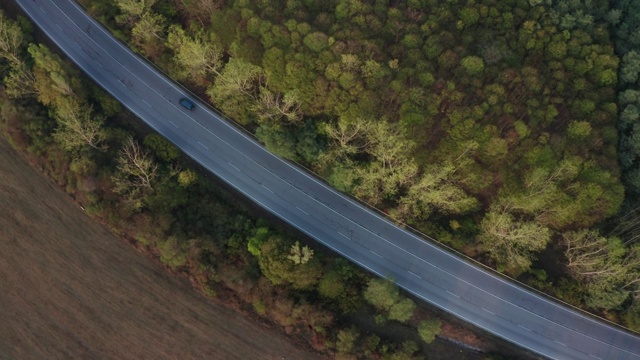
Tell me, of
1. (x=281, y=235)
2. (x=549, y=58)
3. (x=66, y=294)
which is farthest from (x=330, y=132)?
(x=66, y=294)

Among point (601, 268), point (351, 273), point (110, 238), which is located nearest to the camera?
point (601, 268)

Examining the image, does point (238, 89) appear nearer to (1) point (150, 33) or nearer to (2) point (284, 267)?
(1) point (150, 33)

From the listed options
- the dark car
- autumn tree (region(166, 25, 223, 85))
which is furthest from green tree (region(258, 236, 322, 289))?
autumn tree (region(166, 25, 223, 85))

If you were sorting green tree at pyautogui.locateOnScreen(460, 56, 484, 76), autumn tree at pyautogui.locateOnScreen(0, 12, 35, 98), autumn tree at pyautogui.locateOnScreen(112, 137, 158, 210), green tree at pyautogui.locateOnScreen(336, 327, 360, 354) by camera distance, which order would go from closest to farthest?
1. green tree at pyautogui.locateOnScreen(336, 327, 360, 354)
2. green tree at pyautogui.locateOnScreen(460, 56, 484, 76)
3. autumn tree at pyautogui.locateOnScreen(112, 137, 158, 210)
4. autumn tree at pyautogui.locateOnScreen(0, 12, 35, 98)

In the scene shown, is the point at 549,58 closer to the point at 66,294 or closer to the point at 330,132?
the point at 330,132

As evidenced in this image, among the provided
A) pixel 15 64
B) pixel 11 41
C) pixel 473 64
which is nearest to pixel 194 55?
pixel 15 64

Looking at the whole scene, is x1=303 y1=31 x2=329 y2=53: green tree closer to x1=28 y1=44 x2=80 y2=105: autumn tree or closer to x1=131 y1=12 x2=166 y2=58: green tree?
x1=131 y1=12 x2=166 y2=58: green tree
